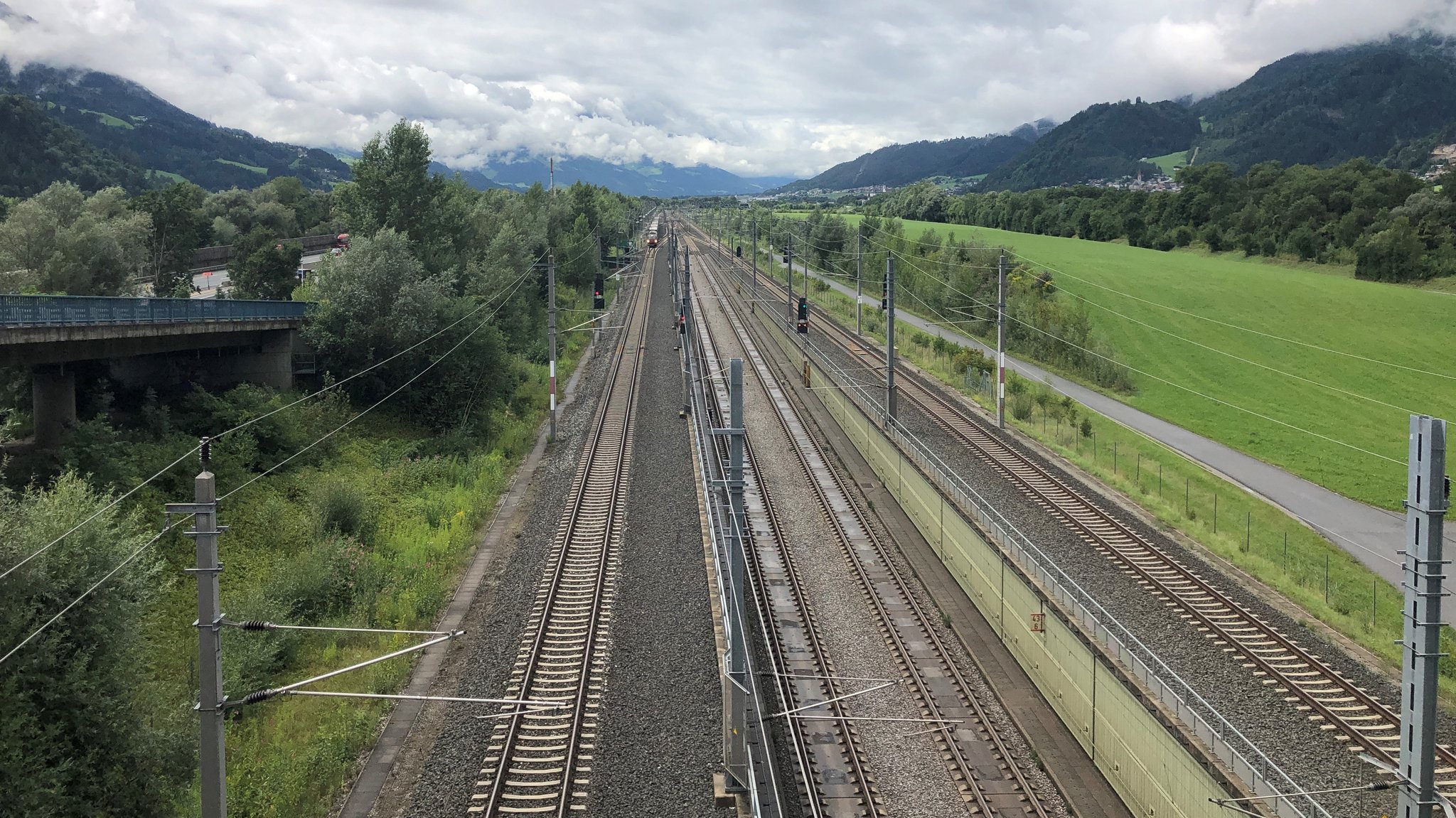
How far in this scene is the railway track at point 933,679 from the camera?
13.3 m

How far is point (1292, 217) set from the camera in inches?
3211

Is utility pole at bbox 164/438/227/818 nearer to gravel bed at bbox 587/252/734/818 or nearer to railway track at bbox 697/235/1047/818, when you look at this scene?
gravel bed at bbox 587/252/734/818

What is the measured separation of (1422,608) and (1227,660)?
9.00 m

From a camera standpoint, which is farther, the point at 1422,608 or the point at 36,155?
the point at 36,155

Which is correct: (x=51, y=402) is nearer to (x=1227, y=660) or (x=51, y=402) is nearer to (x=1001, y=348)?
(x=1227, y=660)

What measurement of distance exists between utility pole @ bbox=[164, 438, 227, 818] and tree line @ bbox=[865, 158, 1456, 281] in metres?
77.5

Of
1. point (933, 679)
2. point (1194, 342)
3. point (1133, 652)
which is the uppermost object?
point (1194, 342)

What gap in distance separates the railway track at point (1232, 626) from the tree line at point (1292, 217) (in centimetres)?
5343

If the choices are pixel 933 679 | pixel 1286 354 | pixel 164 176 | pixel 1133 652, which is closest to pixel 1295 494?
pixel 1133 652

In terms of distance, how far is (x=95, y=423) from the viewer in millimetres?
20969

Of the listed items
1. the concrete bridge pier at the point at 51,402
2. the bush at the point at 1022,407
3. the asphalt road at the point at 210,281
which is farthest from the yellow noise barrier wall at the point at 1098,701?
the asphalt road at the point at 210,281

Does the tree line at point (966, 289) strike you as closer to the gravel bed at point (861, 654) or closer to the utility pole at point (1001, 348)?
the utility pole at point (1001, 348)

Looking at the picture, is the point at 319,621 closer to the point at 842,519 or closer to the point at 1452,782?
the point at 842,519

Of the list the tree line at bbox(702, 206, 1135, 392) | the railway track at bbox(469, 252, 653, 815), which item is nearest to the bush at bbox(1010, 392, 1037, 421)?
the tree line at bbox(702, 206, 1135, 392)
